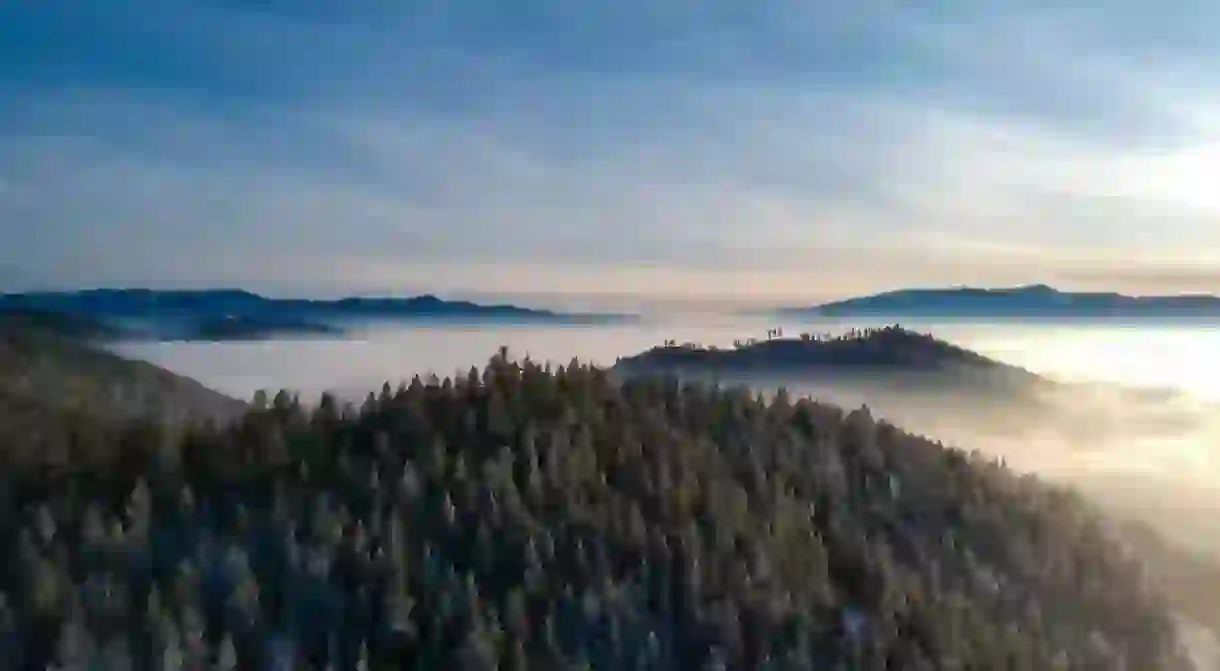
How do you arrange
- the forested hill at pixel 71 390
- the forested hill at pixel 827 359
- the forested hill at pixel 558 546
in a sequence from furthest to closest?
the forested hill at pixel 827 359 → the forested hill at pixel 71 390 → the forested hill at pixel 558 546

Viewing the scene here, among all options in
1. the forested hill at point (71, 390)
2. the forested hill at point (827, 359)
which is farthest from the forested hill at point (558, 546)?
the forested hill at point (71, 390)

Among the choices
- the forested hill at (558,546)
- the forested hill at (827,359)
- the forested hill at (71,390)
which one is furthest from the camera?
the forested hill at (827,359)

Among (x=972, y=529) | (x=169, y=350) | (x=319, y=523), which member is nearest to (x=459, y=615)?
(x=319, y=523)

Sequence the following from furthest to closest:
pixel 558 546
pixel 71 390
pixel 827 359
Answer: pixel 827 359 < pixel 71 390 < pixel 558 546

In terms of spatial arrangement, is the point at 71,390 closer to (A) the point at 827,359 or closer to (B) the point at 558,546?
(B) the point at 558,546

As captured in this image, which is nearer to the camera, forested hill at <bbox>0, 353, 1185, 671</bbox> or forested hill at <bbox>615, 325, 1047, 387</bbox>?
forested hill at <bbox>0, 353, 1185, 671</bbox>

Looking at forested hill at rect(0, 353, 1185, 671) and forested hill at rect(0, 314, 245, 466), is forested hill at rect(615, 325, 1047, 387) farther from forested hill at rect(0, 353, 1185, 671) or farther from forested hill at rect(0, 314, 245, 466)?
forested hill at rect(0, 314, 245, 466)

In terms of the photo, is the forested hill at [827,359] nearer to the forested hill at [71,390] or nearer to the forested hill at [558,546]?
the forested hill at [558,546]

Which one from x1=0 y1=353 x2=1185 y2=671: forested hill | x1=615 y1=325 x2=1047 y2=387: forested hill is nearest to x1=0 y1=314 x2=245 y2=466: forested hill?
x1=0 y1=353 x2=1185 y2=671: forested hill

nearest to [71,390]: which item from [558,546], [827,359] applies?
[558,546]
